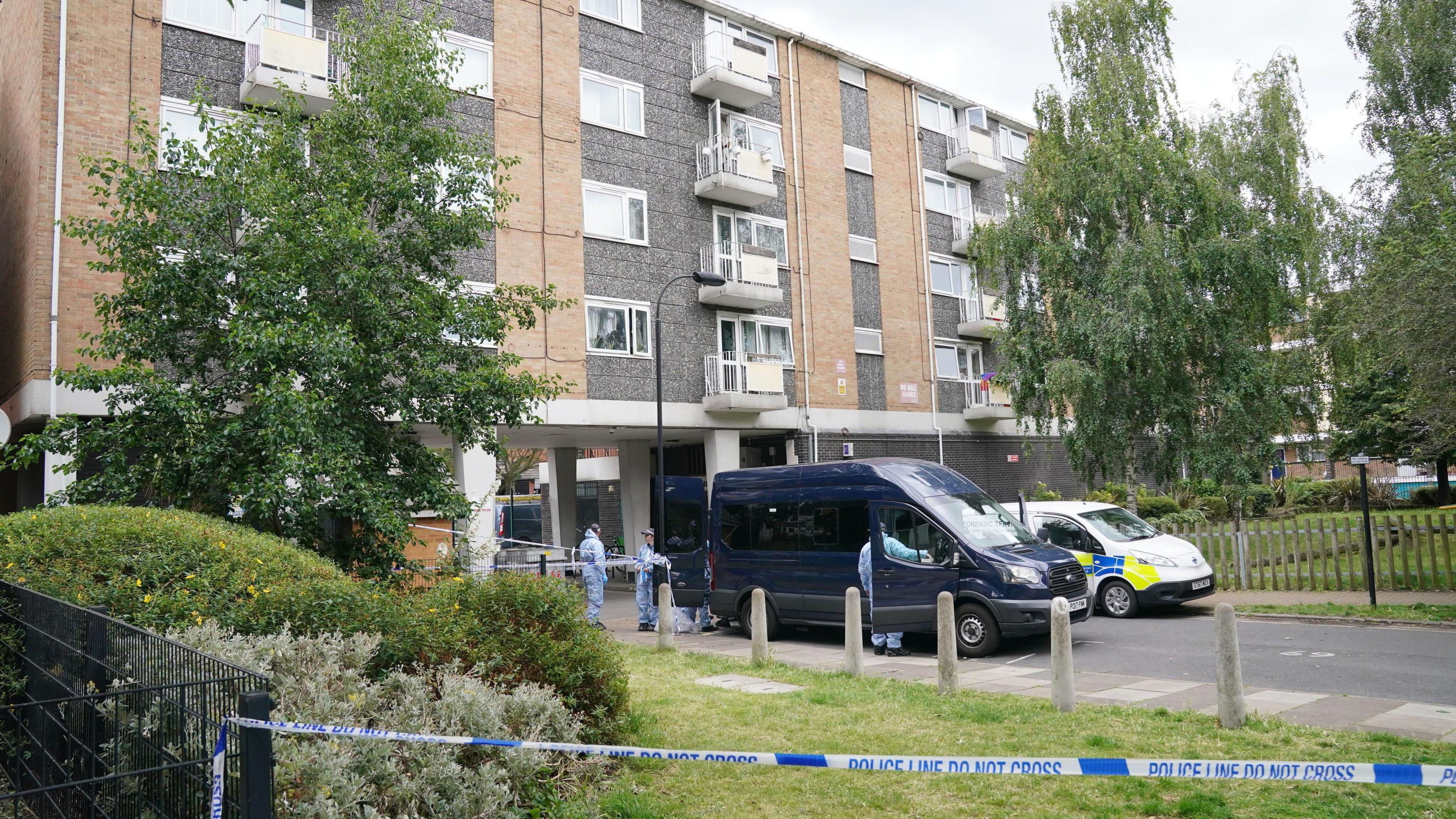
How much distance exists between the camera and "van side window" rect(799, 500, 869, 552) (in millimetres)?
12977

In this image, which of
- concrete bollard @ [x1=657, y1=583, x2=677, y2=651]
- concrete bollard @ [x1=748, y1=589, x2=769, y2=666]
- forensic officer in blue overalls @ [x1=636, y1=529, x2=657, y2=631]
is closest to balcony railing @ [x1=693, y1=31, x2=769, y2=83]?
forensic officer in blue overalls @ [x1=636, y1=529, x2=657, y2=631]

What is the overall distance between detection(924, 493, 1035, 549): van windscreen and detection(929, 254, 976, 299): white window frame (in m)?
17.8

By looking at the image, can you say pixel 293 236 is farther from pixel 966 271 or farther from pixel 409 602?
pixel 966 271

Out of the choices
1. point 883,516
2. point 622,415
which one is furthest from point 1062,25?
point 883,516

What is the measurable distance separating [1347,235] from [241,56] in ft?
77.5

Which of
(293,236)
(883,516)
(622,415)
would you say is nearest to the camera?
(293,236)

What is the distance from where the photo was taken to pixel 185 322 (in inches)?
409

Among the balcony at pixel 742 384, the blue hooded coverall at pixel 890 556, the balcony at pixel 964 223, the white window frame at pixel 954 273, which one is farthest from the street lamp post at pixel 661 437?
the balcony at pixel 964 223

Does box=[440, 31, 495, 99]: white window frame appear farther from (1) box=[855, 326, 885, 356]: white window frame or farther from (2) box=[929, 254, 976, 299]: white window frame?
(2) box=[929, 254, 976, 299]: white window frame

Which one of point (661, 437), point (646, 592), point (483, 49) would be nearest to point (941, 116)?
point (483, 49)

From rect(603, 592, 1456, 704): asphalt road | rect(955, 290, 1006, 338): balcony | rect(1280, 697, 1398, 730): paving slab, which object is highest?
rect(955, 290, 1006, 338): balcony

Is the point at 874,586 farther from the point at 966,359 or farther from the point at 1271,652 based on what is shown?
the point at 966,359

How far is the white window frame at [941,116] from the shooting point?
101 ft

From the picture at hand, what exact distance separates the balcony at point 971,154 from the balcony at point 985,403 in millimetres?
6995
